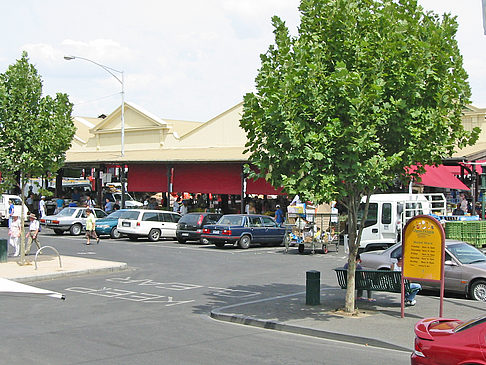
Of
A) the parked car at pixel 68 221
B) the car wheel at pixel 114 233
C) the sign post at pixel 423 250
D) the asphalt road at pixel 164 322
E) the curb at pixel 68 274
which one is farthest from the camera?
the parked car at pixel 68 221

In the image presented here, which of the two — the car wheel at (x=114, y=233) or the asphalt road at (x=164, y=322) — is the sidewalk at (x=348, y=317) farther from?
the car wheel at (x=114, y=233)

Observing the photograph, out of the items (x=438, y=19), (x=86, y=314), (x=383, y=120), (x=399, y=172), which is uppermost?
(x=438, y=19)

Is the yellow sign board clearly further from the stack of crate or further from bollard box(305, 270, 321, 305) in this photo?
the stack of crate

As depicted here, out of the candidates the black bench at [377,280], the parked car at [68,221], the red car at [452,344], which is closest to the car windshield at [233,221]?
the parked car at [68,221]

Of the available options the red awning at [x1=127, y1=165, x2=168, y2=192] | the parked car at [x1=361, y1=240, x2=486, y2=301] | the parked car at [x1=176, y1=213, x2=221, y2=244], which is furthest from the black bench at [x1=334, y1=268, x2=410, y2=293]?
the red awning at [x1=127, y1=165, x2=168, y2=192]

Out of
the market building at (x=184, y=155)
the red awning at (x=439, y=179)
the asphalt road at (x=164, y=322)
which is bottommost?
the asphalt road at (x=164, y=322)

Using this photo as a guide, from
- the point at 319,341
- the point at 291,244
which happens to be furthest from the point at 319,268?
the point at 319,341

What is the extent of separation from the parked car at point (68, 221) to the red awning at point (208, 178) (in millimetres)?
8192

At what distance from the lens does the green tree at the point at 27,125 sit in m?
19.2

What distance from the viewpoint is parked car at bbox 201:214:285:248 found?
27.1 metres

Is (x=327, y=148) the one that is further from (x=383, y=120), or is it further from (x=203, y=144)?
(x=203, y=144)

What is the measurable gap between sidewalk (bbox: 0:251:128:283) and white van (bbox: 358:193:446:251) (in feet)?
29.2

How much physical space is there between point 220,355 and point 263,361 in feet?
2.26

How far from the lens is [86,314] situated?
40.8ft
